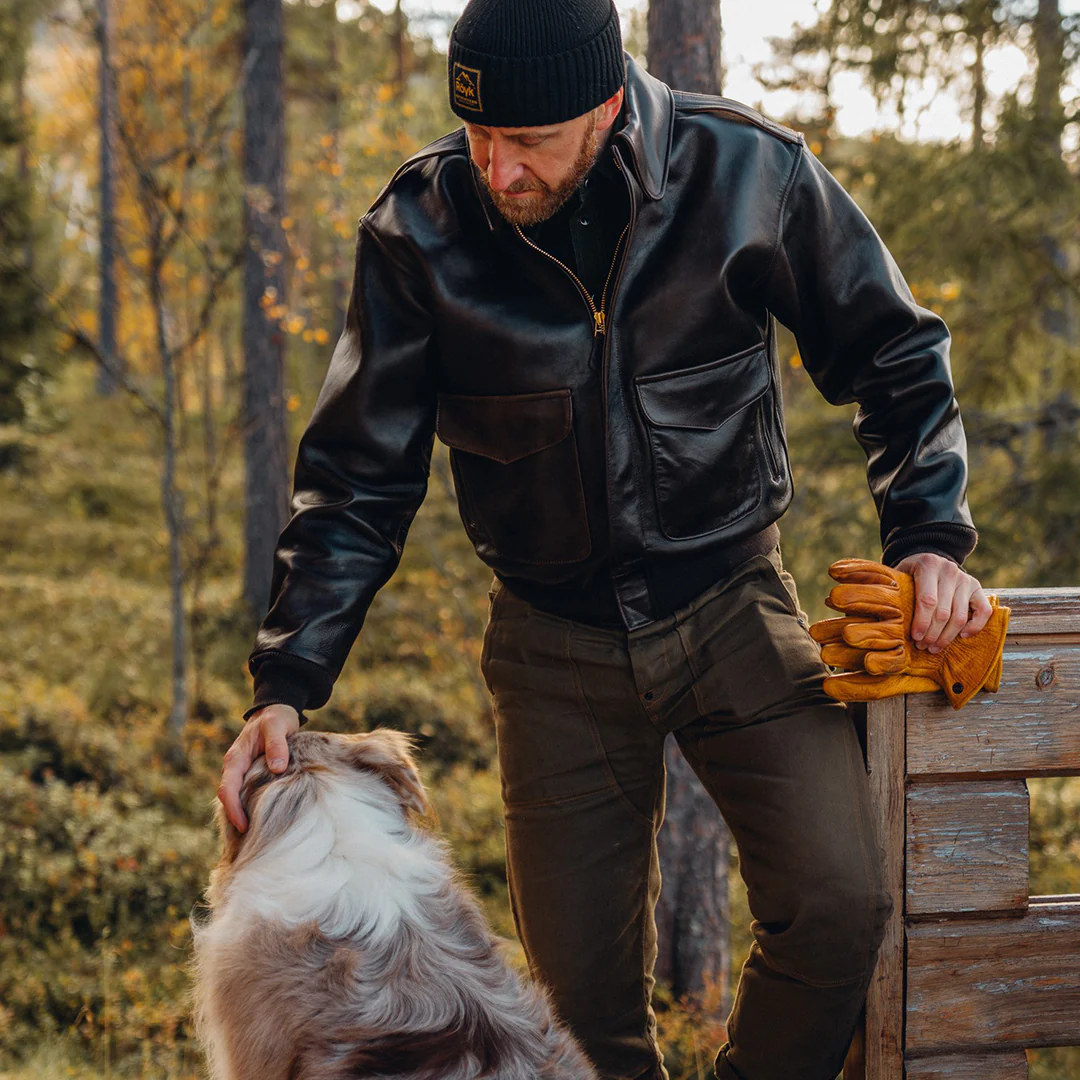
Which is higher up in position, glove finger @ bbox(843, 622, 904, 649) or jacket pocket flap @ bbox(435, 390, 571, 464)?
jacket pocket flap @ bbox(435, 390, 571, 464)

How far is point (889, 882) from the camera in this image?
8.71 ft

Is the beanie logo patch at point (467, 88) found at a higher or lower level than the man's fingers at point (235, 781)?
higher

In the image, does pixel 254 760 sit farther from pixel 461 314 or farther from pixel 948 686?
pixel 948 686

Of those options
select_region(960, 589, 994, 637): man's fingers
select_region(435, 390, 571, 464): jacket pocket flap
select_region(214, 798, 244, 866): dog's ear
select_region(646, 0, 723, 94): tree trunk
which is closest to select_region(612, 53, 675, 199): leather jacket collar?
select_region(435, 390, 571, 464): jacket pocket flap

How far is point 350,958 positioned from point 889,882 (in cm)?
130

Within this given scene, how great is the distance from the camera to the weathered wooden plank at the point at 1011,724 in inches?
104

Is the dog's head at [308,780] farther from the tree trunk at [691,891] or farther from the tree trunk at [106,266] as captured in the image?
the tree trunk at [106,266]

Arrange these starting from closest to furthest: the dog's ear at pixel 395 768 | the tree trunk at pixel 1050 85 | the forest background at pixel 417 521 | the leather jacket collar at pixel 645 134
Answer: the dog's ear at pixel 395 768 < the leather jacket collar at pixel 645 134 < the forest background at pixel 417 521 < the tree trunk at pixel 1050 85

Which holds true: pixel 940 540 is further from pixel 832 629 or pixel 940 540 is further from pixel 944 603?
pixel 832 629

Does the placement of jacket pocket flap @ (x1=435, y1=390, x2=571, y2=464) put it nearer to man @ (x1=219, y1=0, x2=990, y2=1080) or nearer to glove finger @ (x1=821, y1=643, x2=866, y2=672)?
man @ (x1=219, y1=0, x2=990, y2=1080)

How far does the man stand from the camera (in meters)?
2.51

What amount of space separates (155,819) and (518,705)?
16.1ft

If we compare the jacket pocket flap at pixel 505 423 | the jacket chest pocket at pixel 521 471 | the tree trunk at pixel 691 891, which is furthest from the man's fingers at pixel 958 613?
→ the tree trunk at pixel 691 891

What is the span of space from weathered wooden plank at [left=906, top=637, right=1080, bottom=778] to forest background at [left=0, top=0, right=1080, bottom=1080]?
232cm
